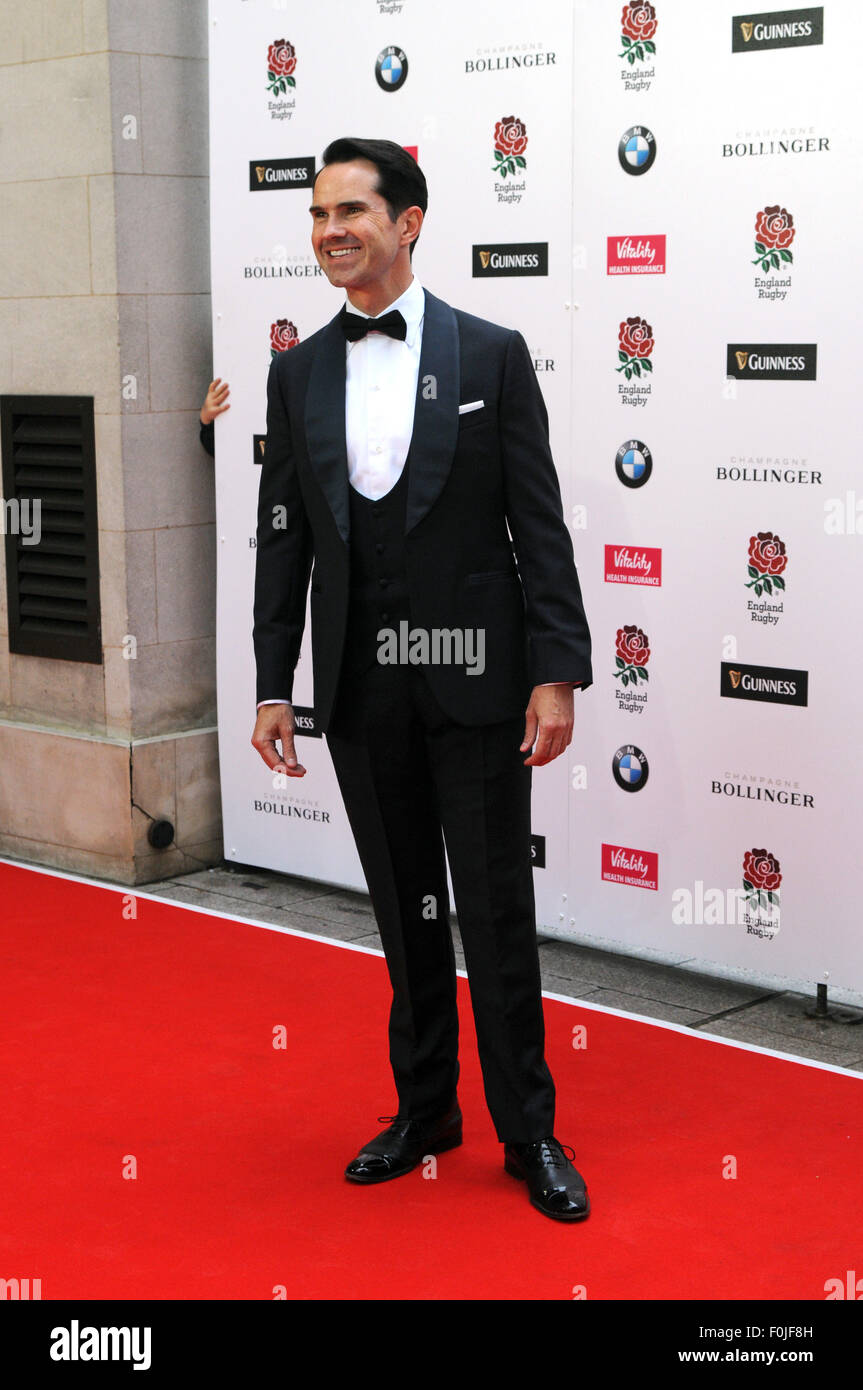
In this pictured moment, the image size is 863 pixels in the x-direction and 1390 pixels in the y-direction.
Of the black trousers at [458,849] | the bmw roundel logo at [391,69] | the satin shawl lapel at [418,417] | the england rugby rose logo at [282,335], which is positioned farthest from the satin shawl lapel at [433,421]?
the england rugby rose logo at [282,335]

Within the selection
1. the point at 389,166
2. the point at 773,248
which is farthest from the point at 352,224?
the point at 773,248

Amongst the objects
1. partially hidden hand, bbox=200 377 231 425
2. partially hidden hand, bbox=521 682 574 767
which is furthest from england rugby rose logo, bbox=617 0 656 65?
partially hidden hand, bbox=521 682 574 767

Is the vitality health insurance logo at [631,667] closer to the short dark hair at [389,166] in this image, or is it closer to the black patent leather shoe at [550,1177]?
the black patent leather shoe at [550,1177]

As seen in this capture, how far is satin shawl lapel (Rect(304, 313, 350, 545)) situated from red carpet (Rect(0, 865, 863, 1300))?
1191 millimetres

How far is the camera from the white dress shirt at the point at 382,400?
2988mm

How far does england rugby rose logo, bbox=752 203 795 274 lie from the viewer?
3.83 meters

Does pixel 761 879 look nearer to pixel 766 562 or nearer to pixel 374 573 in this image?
pixel 766 562

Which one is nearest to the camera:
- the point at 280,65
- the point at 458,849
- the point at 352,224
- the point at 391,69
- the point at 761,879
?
the point at 352,224

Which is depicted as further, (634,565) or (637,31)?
(634,565)

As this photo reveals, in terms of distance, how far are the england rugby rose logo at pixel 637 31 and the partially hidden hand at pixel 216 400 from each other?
1577 millimetres

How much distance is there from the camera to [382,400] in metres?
3.02

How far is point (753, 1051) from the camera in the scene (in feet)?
12.3

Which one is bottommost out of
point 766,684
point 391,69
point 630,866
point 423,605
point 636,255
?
point 630,866

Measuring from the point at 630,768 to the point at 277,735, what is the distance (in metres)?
1.38
